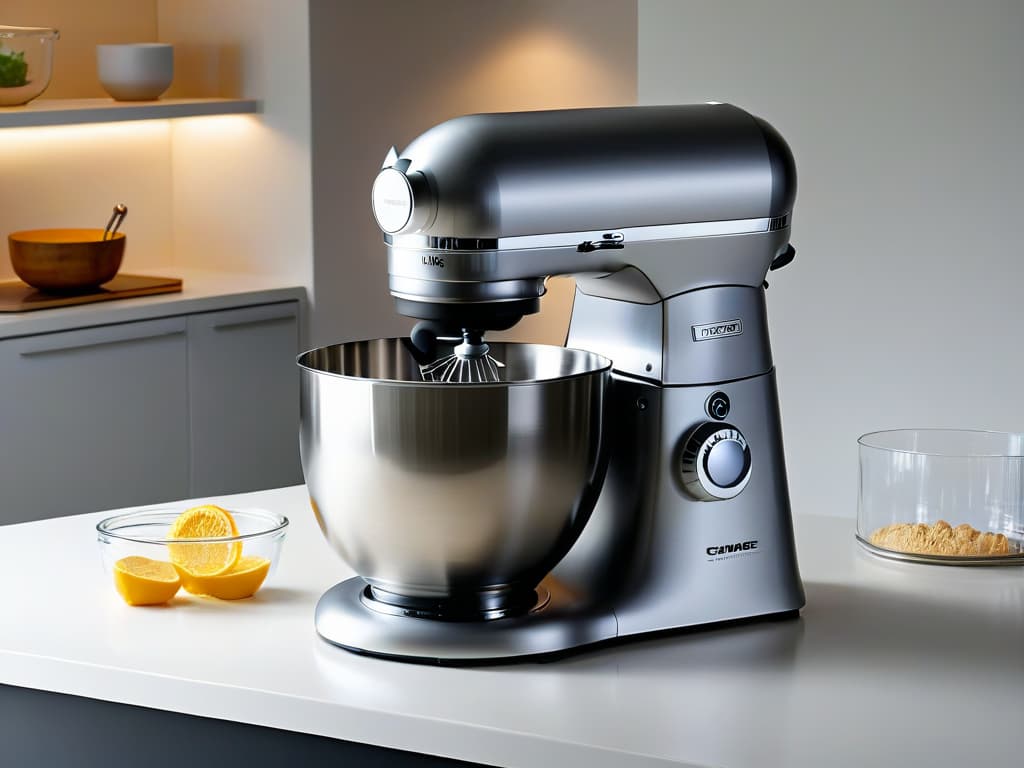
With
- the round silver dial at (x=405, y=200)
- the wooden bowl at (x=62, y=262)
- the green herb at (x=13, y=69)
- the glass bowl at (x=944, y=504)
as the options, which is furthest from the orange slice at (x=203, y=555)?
the green herb at (x=13, y=69)

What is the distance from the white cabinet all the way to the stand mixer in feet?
7.75

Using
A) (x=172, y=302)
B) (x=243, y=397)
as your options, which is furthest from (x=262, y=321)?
(x=172, y=302)

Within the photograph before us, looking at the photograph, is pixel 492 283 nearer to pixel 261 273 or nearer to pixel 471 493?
pixel 471 493

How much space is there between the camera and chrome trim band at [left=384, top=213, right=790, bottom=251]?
1089 mm

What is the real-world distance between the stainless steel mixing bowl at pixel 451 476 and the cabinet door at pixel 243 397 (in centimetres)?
268

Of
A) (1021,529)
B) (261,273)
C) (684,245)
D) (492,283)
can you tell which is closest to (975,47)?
(1021,529)

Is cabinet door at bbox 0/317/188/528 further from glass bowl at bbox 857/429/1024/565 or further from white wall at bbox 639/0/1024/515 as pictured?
glass bowl at bbox 857/429/1024/565

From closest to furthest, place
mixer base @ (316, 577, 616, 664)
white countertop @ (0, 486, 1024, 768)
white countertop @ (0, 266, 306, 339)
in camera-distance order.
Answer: white countertop @ (0, 486, 1024, 768) < mixer base @ (316, 577, 616, 664) < white countertop @ (0, 266, 306, 339)

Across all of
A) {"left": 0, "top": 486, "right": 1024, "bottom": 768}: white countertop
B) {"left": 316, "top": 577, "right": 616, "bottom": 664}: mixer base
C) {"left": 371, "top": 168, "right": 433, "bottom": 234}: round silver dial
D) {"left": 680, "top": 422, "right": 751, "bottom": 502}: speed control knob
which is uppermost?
{"left": 371, "top": 168, "right": 433, "bottom": 234}: round silver dial

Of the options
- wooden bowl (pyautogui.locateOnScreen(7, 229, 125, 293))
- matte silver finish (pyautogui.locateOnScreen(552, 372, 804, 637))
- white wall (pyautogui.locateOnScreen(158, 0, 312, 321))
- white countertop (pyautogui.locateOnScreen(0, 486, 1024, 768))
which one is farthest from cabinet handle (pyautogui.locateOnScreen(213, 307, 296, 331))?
matte silver finish (pyautogui.locateOnScreen(552, 372, 804, 637))

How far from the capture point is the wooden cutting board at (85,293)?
3455mm

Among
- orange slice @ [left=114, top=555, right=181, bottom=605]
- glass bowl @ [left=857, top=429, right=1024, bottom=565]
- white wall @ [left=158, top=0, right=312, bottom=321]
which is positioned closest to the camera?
orange slice @ [left=114, top=555, right=181, bottom=605]

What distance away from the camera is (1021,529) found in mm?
1428

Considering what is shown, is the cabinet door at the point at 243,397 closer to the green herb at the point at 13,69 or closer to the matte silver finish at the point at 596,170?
the green herb at the point at 13,69
